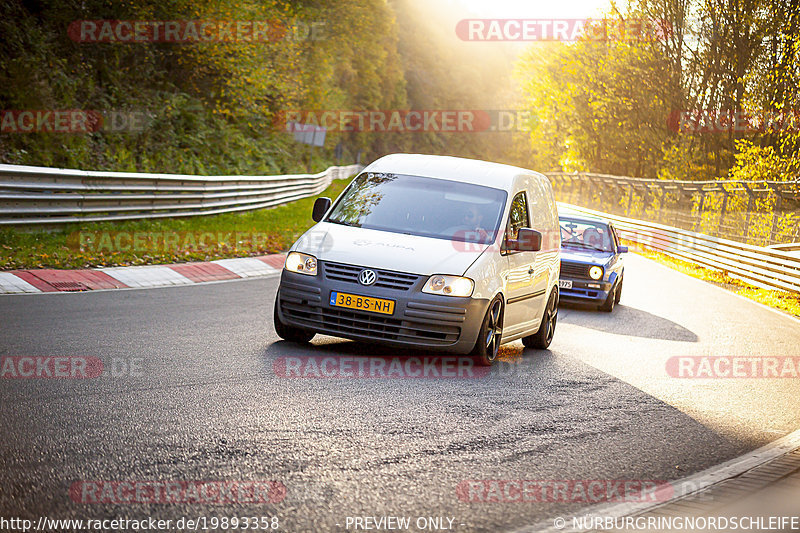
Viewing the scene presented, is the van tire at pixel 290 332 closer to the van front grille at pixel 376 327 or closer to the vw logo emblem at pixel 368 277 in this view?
the van front grille at pixel 376 327

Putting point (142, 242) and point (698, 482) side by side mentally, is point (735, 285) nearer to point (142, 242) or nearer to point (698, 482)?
point (142, 242)

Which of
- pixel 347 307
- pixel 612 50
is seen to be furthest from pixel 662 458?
A: pixel 612 50

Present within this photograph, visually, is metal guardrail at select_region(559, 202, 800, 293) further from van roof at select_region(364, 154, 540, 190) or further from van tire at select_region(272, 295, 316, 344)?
van tire at select_region(272, 295, 316, 344)

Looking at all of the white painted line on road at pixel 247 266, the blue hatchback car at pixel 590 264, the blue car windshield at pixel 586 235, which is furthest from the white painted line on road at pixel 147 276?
the blue car windshield at pixel 586 235

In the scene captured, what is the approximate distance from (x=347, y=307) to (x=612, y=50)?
41.8 meters

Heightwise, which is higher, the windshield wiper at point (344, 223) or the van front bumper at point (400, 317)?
the windshield wiper at point (344, 223)

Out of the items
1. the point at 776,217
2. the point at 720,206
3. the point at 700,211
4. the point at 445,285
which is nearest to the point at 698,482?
the point at 445,285

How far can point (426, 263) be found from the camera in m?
8.70

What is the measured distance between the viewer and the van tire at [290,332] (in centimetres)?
921

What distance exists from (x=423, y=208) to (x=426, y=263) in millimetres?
1170

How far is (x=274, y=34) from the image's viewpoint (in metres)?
34.3

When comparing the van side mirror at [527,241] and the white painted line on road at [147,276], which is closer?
the van side mirror at [527,241]

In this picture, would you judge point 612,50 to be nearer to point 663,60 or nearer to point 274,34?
point 663,60

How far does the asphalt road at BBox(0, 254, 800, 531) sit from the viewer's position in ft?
15.5
